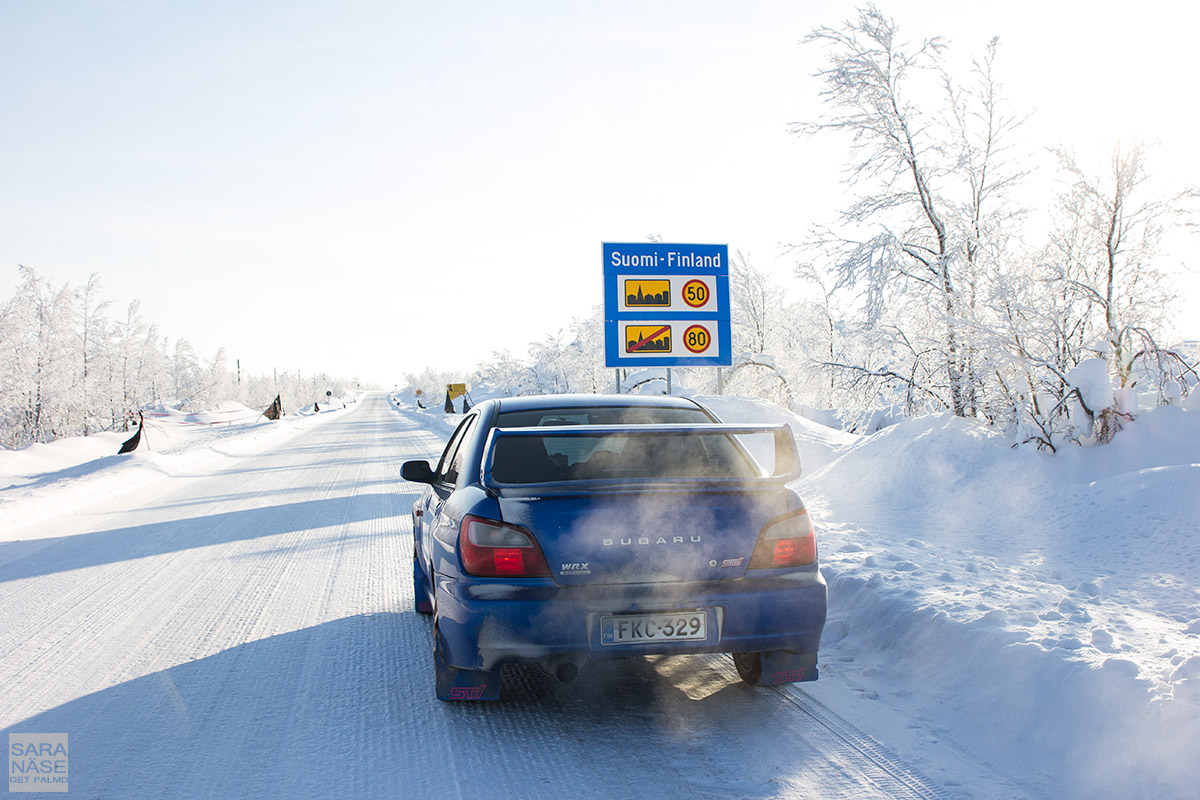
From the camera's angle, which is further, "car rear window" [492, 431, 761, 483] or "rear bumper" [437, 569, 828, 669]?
"car rear window" [492, 431, 761, 483]

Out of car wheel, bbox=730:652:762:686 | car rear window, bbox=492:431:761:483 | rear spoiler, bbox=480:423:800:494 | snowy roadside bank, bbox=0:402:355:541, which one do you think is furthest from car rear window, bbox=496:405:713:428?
snowy roadside bank, bbox=0:402:355:541

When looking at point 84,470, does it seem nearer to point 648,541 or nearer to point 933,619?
point 648,541

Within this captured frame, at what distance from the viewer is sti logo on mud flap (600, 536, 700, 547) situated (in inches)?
122

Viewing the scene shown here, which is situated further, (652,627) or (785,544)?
(785,544)

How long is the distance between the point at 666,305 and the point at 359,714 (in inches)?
318

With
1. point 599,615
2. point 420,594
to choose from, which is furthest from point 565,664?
point 420,594

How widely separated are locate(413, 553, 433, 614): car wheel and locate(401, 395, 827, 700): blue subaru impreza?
168 centimetres

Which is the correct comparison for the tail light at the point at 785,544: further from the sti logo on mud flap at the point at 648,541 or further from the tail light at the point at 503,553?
the tail light at the point at 503,553

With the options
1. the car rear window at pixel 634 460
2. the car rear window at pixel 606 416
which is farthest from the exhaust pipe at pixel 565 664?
the car rear window at pixel 606 416

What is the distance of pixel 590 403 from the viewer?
4406 millimetres

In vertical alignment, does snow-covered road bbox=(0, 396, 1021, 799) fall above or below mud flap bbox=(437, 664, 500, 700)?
below

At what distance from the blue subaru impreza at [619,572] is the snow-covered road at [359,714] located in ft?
1.08

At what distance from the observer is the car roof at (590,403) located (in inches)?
171

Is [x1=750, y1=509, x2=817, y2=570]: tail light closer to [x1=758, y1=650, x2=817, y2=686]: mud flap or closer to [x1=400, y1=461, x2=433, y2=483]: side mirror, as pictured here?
[x1=758, y1=650, x2=817, y2=686]: mud flap
